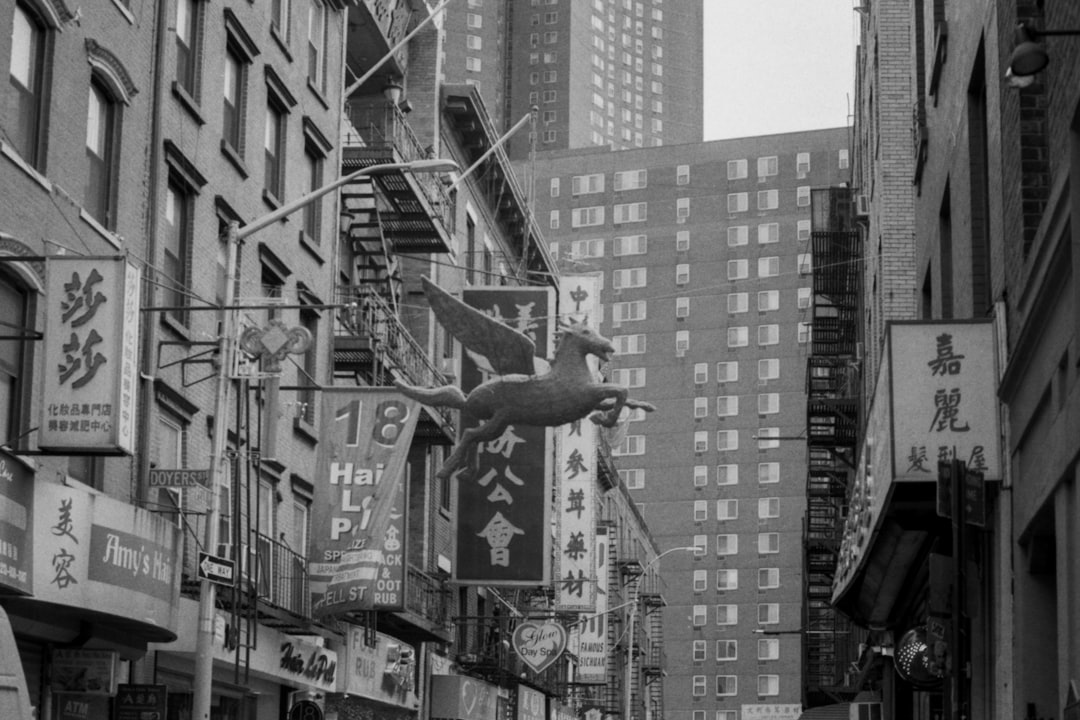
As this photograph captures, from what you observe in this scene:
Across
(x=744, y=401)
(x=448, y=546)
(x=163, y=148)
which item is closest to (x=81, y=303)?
(x=163, y=148)

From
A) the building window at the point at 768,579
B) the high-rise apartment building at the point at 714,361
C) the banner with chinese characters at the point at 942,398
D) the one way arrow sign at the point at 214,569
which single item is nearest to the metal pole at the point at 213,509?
the one way arrow sign at the point at 214,569

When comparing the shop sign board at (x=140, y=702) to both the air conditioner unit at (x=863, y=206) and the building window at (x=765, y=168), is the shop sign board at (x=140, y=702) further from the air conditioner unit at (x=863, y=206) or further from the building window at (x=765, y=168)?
the building window at (x=765, y=168)

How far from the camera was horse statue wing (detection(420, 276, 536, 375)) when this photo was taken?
2201 cm

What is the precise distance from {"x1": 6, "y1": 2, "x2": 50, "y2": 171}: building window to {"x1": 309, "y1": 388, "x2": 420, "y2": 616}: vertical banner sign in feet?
30.8

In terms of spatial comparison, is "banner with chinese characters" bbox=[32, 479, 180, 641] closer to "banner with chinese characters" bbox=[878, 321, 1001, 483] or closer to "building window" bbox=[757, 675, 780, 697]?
"banner with chinese characters" bbox=[878, 321, 1001, 483]

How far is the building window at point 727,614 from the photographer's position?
13225 cm

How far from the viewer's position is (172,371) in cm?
3070

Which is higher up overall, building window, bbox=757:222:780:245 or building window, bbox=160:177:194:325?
building window, bbox=757:222:780:245

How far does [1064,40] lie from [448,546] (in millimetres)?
36736

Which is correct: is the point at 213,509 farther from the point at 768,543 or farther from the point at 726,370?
the point at 726,370

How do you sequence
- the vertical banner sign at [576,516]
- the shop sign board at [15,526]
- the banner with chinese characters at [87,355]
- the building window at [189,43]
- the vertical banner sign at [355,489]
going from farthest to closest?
the vertical banner sign at [576,516], the vertical banner sign at [355,489], the building window at [189,43], the banner with chinese characters at [87,355], the shop sign board at [15,526]

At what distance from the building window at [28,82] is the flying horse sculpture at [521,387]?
655 centimetres

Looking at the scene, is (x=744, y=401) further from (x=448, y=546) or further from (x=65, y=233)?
(x=65, y=233)

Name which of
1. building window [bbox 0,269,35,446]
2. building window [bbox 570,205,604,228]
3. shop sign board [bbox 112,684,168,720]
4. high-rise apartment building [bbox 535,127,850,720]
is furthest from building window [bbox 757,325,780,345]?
building window [bbox 0,269,35,446]
